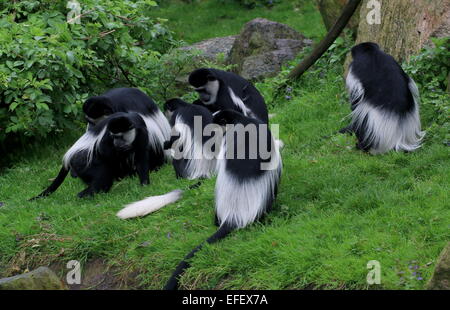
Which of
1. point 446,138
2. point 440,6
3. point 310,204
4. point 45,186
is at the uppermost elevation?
point 440,6

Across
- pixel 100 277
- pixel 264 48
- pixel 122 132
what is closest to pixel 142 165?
pixel 122 132

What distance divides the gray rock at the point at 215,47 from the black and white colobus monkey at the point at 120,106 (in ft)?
9.28

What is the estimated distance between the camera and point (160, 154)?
5.62 m

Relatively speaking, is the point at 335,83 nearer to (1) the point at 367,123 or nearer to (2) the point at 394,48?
(2) the point at 394,48

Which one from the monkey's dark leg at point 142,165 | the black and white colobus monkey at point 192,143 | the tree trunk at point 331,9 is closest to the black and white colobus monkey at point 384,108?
the black and white colobus monkey at point 192,143

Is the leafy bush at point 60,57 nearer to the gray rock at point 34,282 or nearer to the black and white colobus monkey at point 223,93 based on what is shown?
the black and white colobus monkey at point 223,93

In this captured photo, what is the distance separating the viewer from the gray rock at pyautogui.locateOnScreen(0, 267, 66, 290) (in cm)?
348

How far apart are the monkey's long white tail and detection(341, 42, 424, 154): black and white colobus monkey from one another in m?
1.47

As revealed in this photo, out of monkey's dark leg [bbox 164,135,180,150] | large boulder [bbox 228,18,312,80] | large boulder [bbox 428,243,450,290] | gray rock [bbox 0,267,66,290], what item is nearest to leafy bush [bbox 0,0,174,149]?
large boulder [bbox 228,18,312,80]

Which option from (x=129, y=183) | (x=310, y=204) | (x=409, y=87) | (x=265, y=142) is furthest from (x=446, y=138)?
(x=129, y=183)

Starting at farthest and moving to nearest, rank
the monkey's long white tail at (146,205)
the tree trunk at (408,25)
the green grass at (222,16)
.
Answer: the green grass at (222,16) < the tree trunk at (408,25) < the monkey's long white tail at (146,205)

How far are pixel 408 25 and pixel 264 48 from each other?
231 centimetres

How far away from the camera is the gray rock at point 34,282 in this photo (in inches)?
137
